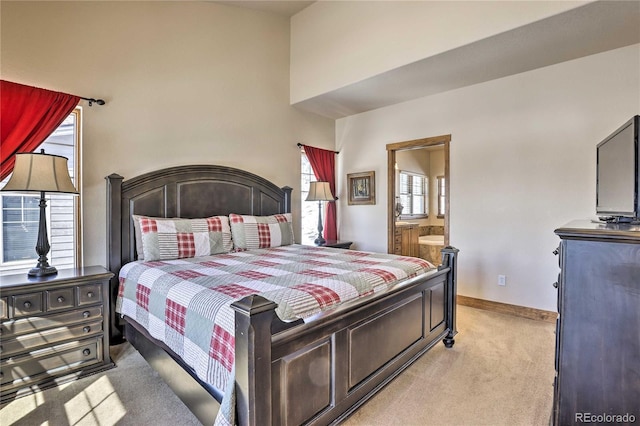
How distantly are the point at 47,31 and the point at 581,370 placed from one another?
4.22 meters

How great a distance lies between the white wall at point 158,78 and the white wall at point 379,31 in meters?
0.36

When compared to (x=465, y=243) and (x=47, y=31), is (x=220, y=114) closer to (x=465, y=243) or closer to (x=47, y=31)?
(x=47, y=31)

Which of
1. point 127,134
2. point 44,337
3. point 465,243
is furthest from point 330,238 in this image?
A: point 44,337

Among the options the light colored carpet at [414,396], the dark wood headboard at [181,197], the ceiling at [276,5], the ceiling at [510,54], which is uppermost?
the ceiling at [276,5]

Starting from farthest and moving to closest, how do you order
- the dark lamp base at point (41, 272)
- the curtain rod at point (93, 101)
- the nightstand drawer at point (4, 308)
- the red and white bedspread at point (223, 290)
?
1. the curtain rod at point (93, 101)
2. the dark lamp base at point (41, 272)
3. the nightstand drawer at point (4, 308)
4. the red and white bedspread at point (223, 290)

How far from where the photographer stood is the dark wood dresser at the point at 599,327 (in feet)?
4.34

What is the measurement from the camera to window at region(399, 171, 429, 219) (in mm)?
6801

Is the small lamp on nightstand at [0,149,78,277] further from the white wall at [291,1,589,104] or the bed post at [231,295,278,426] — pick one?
the white wall at [291,1,589,104]

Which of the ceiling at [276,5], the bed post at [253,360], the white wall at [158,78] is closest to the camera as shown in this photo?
the bed post at [253,360]

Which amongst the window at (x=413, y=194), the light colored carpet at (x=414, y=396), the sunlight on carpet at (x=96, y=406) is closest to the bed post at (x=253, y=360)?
the light colored carpet at (x=414, y=396)

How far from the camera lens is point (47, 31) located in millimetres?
2662

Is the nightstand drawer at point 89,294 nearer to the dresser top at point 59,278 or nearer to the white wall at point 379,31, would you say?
the dresser top at point 59,278

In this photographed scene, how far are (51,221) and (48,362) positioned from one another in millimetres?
1198

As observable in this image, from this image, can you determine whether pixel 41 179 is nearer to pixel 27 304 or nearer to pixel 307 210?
pixel 27 304
